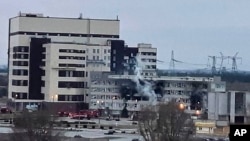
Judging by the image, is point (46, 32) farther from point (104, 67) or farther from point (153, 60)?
point (153, 60)

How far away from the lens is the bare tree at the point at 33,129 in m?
22.8

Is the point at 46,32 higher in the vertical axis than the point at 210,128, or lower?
higher

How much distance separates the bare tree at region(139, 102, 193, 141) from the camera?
22.7 m

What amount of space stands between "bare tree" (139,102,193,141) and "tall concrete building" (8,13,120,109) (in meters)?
22.3

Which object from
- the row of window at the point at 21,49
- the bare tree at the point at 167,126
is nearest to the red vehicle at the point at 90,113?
the row of window at the point at 21,49

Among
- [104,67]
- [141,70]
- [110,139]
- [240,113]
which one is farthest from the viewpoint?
[141,70]

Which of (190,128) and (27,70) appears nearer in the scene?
(190,128)

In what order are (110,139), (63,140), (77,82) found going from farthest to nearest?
(77,82), (110,139), (63,140)

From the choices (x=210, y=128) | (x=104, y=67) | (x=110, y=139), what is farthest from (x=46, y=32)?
(x=110, y=139)

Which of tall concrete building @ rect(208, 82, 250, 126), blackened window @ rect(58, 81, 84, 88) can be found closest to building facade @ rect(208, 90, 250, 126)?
tall concrete building @ rect(208, 82, 250, 126)

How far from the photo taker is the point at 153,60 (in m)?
57.8

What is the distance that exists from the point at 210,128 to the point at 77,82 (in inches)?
621

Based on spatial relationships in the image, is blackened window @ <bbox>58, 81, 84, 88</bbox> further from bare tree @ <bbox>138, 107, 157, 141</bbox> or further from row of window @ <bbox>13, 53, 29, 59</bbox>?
bare tree @ <bbox>138, 107, 157, 141</bbox>

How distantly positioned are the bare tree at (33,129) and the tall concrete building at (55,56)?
2377 cm
